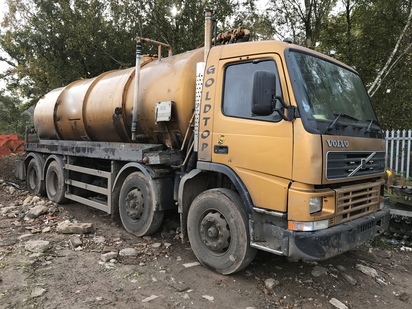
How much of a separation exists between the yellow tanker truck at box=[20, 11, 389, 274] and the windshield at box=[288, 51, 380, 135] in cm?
2

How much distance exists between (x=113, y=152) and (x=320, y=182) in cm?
370

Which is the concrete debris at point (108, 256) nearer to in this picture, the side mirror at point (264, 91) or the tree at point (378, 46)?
the side mirror at point (264, 91)

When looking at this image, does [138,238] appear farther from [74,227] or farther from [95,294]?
[95,294]

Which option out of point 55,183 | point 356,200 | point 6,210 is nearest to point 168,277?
point 356,200

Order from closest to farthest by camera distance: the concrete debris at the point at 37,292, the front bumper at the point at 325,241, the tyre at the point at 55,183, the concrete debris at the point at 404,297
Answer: the front bumper at the point at 325,241 < the concrete debris at the point at 37,292 < the concrete debris at the point at 404,297 < the tyre at the point at 55,183

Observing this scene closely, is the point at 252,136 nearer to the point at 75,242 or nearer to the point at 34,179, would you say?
the point at 75,242

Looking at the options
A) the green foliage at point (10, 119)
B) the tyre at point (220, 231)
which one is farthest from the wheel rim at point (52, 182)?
the green foliage at point (10, 119)

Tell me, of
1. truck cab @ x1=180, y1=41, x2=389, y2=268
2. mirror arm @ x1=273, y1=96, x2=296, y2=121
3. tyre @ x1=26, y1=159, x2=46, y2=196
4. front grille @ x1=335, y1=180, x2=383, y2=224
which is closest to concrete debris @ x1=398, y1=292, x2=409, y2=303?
Result: truck cab @ x1=180, y1=41, x2=389, y2=268

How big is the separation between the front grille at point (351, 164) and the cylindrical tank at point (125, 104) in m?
2.11

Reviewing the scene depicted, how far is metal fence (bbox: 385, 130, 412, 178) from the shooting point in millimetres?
7699

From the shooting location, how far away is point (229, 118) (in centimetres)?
404

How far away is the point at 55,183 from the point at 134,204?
3511mm

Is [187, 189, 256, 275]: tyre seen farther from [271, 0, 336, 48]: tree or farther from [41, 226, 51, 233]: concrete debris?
[271, 0, 336, 48]: tree

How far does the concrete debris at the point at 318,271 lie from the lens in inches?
163
